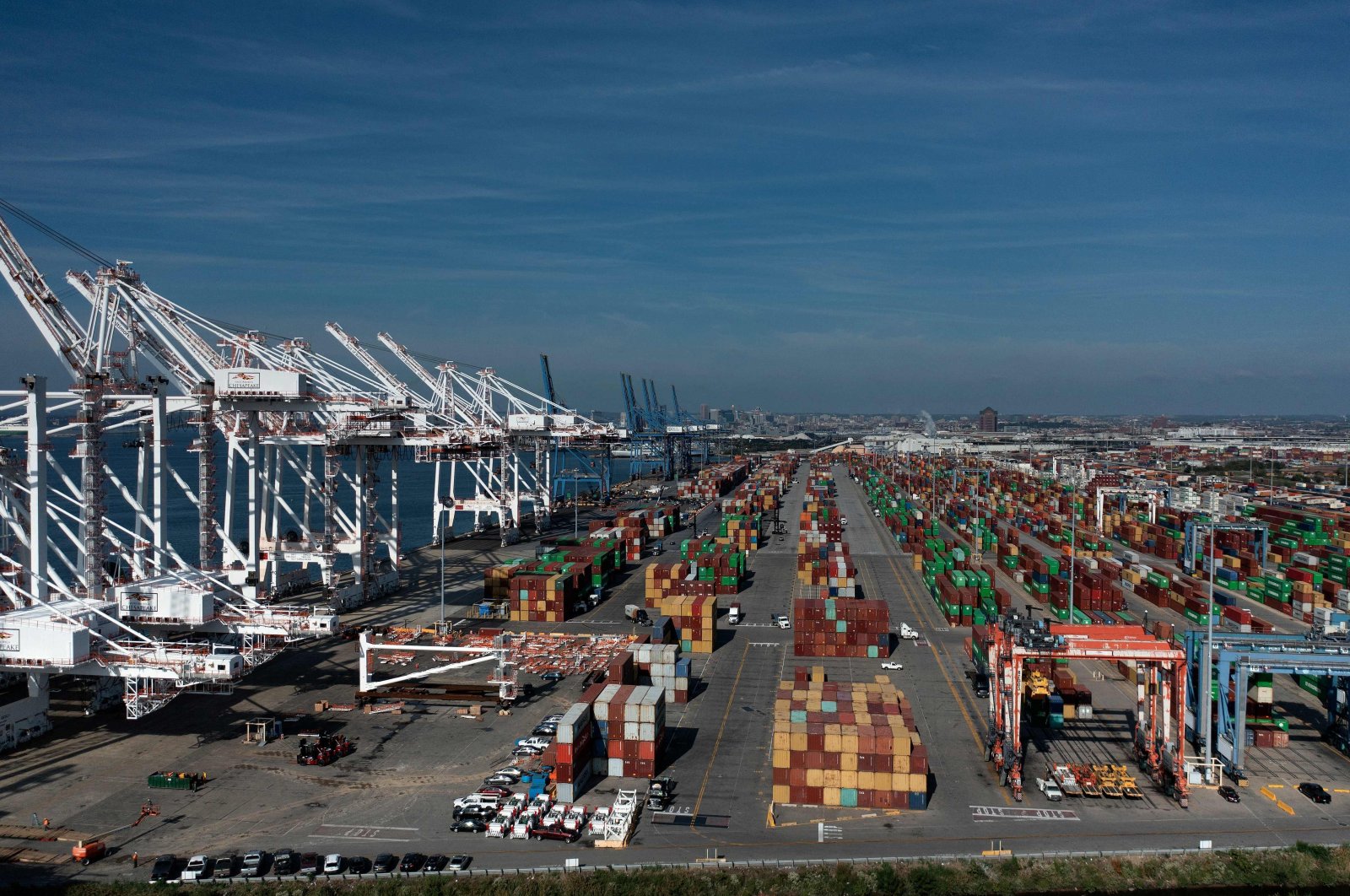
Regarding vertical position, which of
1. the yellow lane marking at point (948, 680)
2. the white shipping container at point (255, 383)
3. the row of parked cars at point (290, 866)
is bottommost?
the yellow lane marking at point (948, 680)

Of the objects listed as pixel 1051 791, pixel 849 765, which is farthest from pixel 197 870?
pixel 1051 791

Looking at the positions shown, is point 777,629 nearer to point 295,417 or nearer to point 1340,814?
point 1340,814

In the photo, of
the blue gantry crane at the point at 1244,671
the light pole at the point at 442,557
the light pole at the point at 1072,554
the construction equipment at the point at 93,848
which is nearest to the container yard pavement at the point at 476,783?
the construction equipment at the point at 93,848

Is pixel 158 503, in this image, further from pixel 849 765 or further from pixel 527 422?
pixel 527 422

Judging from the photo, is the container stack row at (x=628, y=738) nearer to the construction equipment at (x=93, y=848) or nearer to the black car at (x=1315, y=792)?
the construction equipment at (x=93, y=848)

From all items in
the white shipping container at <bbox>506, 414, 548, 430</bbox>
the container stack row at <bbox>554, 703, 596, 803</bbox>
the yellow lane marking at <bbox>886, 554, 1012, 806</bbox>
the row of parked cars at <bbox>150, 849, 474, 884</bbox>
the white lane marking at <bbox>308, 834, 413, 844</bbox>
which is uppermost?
the white shipping container at <bbox>506, 414, 548, 430</bbox>

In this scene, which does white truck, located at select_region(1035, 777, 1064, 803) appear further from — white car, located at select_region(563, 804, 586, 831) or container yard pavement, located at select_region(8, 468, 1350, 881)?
white car, located at select_region(563, 804, 586, 831)

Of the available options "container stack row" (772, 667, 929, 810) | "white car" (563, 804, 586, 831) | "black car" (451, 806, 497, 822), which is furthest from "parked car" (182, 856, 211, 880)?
"container stack row" (772, 667, 929, 810)

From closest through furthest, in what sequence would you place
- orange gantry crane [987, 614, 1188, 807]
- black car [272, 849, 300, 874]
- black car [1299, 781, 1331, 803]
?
black car [272, 849, 300, 874]
black car [1299, 781, 1331, 803]
orange gantry crane [987, 614, 1188, 807]
